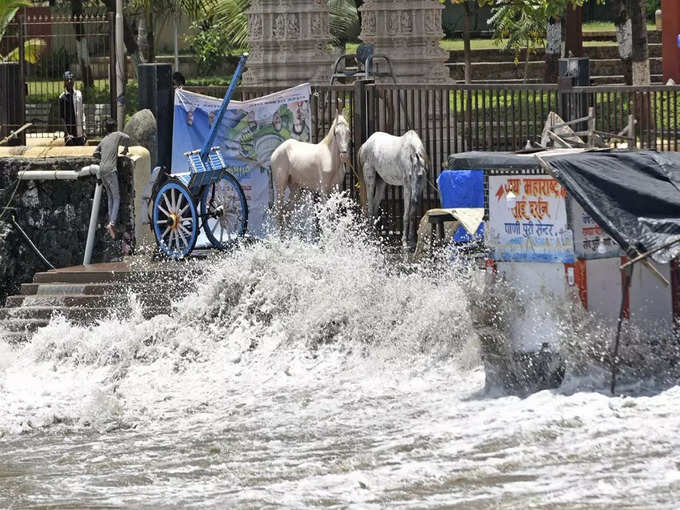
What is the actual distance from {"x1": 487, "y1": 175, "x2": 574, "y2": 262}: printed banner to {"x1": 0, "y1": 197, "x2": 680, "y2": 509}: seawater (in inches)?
24.3

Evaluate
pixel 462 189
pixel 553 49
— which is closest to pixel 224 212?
pixel 462 189

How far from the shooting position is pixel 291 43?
21.5 metres

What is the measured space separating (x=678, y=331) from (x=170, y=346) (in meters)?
5.34

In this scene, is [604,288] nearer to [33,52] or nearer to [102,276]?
[102,276]

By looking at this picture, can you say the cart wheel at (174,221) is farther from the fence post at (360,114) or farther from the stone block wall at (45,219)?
the fence post at (360,114)

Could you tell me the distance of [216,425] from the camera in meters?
12.6

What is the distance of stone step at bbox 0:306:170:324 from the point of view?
15836 mm

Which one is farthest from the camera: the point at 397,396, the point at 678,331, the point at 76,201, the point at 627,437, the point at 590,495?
the point at 76,201

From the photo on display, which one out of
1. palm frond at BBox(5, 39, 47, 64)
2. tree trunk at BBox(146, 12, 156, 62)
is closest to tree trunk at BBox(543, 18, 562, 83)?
palm frond at BBox(5, 39, 47, 64)

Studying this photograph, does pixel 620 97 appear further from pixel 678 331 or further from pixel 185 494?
pixel 185 494

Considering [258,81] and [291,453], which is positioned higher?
[258,81]

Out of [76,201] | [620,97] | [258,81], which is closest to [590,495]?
[620,97]

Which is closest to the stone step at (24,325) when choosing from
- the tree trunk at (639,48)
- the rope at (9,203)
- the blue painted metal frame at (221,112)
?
the rope at (9,203)

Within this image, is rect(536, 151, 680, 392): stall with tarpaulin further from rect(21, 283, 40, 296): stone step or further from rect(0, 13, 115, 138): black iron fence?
rect(0, 13, 115, 138): black iron fence
